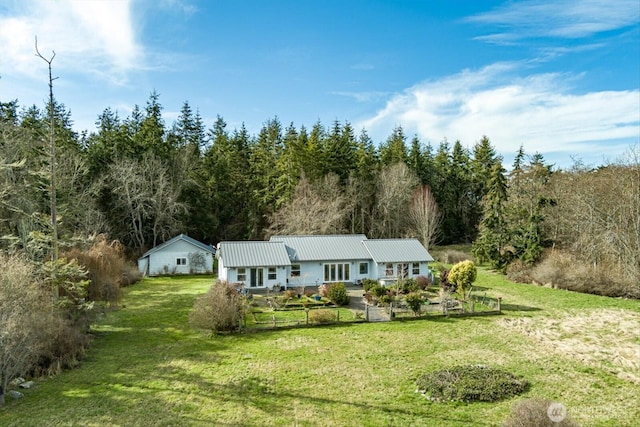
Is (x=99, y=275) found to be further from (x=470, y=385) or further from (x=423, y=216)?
(x=423, y=216)

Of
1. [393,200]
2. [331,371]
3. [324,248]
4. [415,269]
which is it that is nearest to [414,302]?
[331,371]

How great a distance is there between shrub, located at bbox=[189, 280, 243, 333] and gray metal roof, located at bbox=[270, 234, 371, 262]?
9349 mm

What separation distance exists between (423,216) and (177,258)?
23.5 metres

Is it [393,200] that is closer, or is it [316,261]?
[316,261]

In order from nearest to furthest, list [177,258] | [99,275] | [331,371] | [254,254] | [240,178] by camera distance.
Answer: [331,371] → [99,275] → [254,254] → [177,258] → [240,178]

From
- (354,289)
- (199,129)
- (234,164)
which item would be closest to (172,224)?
(234,164)

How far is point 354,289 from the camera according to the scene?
1030 inches

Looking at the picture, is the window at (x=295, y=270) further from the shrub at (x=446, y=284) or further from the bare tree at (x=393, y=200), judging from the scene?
the bare tree at (x=393, y=200)

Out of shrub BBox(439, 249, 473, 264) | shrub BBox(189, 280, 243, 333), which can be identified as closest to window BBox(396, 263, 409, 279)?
shrub BBox(439, 249, 473, 264)

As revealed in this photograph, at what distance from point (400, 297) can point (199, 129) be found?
1492 inches

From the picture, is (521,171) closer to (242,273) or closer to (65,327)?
(242,273)

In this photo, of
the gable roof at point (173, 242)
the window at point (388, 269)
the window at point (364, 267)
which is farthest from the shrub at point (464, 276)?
the gable roof at point (173, 242)

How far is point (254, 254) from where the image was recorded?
83.9 feet

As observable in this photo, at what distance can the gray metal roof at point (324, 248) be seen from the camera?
26547 millimetres
